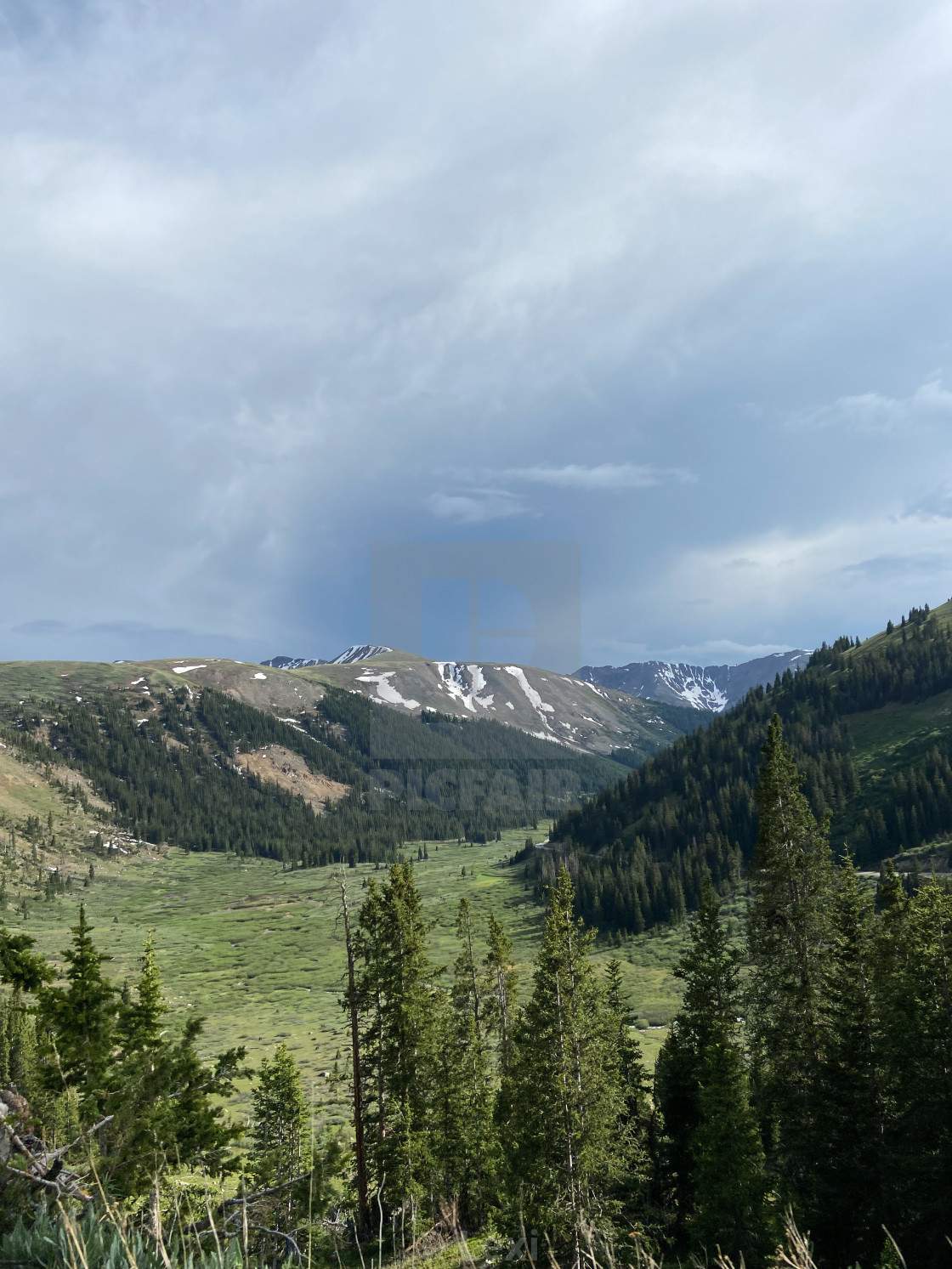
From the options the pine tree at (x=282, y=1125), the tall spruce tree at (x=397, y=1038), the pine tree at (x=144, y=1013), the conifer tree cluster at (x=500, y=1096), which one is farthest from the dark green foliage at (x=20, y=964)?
the pine tree at (x=282, y=1125)

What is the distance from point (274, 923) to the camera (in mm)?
168375

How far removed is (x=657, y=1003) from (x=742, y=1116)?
73.6 metres

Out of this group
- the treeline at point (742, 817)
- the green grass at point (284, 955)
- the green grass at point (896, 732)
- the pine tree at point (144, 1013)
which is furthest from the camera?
the green grass at point (896, 732)

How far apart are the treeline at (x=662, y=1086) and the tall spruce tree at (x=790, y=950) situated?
8 centimetres

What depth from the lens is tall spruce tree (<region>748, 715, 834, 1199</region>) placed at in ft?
77.6

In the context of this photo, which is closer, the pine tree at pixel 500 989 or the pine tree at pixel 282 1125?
the pine tree at pixel 282 1125

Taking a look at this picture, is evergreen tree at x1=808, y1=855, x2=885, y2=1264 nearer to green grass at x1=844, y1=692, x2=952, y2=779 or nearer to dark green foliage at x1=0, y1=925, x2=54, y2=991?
dark green foliage at x1=0, y1=925, x2=54, y2=991

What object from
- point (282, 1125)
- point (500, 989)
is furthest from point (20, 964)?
point (500, 989)

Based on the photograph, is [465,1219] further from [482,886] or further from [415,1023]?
[482,886]

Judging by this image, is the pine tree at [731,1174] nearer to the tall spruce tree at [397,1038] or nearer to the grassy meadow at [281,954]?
the tall spruce tree at [397,1038]

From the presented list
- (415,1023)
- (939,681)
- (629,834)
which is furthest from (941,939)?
(939,681)

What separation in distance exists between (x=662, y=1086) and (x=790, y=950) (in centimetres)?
1105

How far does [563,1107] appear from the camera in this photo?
22.1 meters

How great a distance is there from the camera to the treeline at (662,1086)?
20250mm
